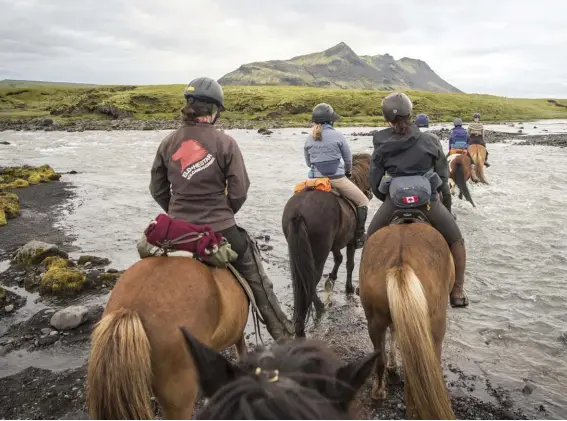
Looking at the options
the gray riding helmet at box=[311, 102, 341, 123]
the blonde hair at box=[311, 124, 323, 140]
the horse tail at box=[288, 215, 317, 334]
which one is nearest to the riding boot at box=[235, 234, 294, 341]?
the horse tail at box=[288, 215, 317, 334]

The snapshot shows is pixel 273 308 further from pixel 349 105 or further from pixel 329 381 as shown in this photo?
pixel 349 105

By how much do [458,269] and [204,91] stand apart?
3709 mm

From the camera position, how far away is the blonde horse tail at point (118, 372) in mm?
2842

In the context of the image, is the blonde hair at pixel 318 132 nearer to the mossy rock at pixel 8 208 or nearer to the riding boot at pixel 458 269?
the riding boot at pixel 458 269

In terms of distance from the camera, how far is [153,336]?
9.99 ft

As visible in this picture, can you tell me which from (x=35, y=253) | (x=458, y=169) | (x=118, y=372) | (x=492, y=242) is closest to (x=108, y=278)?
(x=35, y=253)

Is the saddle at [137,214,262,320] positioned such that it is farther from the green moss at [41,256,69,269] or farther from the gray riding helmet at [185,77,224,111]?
the green moss at [41,256,69,269]

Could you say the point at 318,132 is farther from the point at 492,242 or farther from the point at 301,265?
the point at 492,242

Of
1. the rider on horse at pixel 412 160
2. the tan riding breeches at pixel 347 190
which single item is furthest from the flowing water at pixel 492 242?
the tan riding breeches at pixel 347 190

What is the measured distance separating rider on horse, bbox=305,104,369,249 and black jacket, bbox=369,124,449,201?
191 cm

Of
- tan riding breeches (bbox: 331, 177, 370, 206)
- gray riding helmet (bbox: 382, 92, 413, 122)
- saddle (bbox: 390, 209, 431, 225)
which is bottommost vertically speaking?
tan riding breeches (bbox: 331, 177, 370, 206)

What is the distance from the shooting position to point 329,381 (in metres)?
1.59

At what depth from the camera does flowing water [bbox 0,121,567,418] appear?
590 cm

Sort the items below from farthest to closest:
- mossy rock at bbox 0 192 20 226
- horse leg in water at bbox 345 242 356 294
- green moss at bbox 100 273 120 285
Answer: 1. mossy rock at bbox 0 192 20 226
2. horse leg in water at bbox 345 242 356 294
3. green moss at bbox 100 273 120 285
